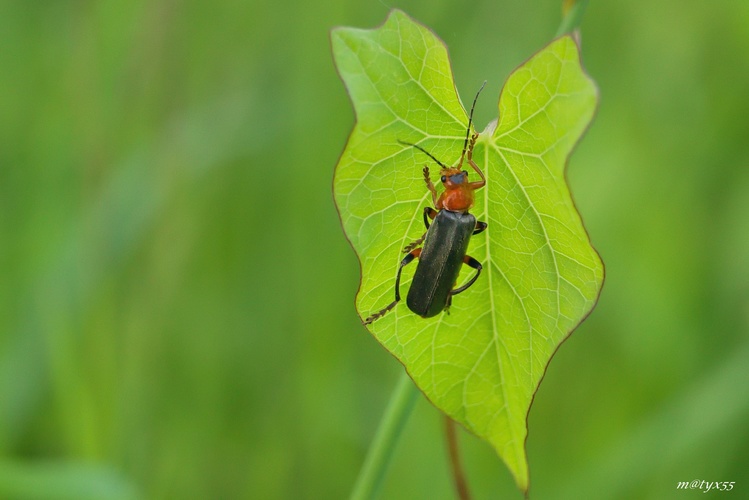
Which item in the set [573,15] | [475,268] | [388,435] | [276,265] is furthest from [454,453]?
[276,265]

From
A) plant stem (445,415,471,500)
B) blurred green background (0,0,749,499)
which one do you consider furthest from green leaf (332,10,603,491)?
blurred green background (0,0,749,499)

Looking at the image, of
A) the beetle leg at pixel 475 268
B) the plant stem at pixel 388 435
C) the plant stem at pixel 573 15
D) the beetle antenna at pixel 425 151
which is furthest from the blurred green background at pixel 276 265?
the plant stem at pixel 573 15

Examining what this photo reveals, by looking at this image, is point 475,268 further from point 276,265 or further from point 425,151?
point 276,265

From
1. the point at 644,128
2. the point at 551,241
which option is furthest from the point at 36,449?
the point at 644,128

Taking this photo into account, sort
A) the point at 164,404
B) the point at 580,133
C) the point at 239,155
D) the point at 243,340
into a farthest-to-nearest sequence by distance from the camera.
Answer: the point at 239,155 < the point at 243,340 < the point at 164,404 < the point at 580,133

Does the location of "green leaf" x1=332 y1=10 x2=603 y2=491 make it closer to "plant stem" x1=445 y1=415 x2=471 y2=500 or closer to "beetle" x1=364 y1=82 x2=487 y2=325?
"beetle" x1=364 y1=82 x2=487 y2=325

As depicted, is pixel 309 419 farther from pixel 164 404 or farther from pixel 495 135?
pixel 495 135
